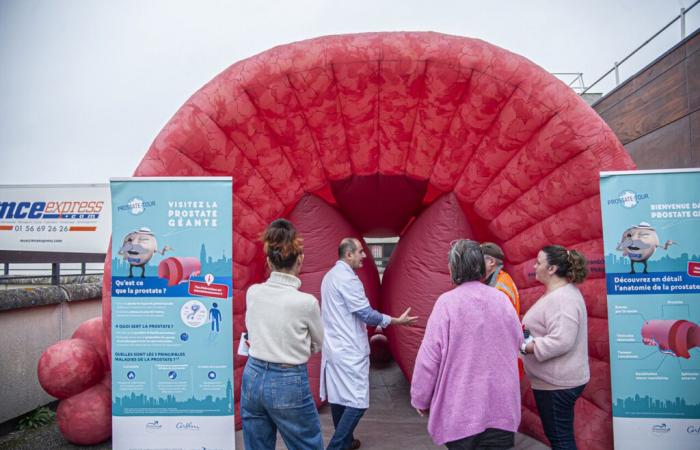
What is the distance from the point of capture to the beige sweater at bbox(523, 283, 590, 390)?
6.79ft

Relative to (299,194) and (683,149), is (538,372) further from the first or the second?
(683,149)

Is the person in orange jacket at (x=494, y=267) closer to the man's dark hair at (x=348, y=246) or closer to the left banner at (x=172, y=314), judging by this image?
the man's dark hair at (x=348, y=246)

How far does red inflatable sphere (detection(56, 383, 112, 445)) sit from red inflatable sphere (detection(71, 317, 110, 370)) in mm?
230

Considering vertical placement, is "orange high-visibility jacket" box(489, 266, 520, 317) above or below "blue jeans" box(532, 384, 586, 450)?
above

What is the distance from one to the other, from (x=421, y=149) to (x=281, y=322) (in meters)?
1.97

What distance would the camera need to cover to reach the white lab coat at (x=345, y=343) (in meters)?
2.69

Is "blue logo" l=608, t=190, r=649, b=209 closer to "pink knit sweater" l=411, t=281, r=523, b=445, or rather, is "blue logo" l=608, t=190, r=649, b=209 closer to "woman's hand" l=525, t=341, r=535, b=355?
"woman's hand" l=525, t=341, r=535, b=355

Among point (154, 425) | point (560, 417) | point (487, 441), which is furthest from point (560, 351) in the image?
point (154, 425)

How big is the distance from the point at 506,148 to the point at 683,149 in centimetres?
268

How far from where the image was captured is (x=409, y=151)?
3.38 m

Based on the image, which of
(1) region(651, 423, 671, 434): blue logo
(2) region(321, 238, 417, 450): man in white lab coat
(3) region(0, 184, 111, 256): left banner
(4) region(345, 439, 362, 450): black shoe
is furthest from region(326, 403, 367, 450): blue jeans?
(3) region(0, 184, 111, 256): left banner

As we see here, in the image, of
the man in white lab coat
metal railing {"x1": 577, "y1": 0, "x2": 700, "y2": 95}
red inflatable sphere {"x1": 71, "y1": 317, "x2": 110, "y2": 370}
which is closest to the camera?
the man in white lab coat

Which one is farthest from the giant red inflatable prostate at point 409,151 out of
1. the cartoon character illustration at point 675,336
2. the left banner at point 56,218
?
the left banner at point 56,218

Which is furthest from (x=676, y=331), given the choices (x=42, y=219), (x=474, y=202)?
(x=42, y=219)
